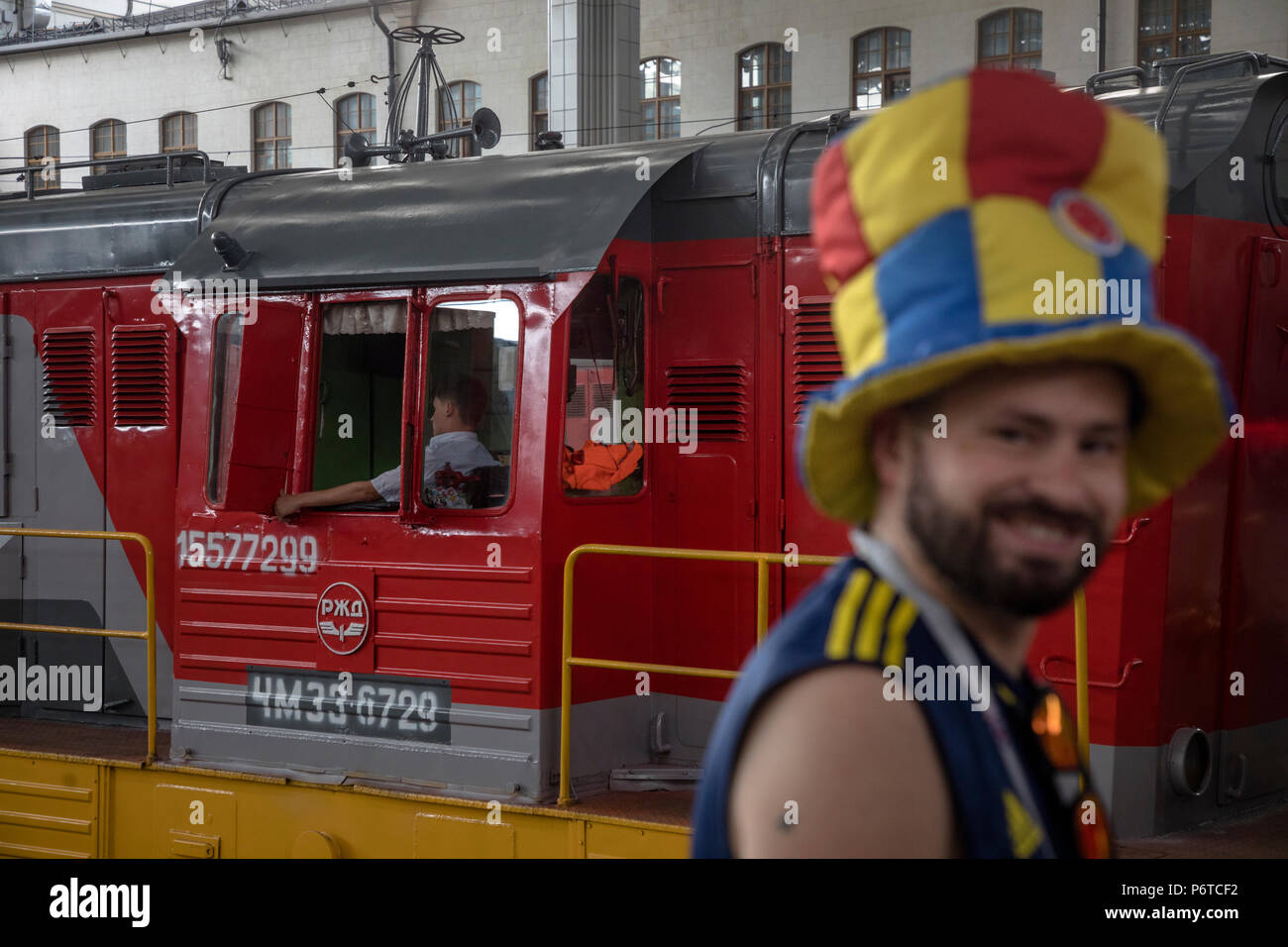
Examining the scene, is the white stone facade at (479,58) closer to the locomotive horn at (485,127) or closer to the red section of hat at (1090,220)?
the locomotive horn at (485,127)

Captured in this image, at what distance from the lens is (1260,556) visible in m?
5.32

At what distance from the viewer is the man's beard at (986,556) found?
109 centimetres

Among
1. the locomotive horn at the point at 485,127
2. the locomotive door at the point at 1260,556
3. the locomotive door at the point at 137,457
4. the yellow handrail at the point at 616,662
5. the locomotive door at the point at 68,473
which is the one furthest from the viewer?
the locomotive horn at the point at 485,127

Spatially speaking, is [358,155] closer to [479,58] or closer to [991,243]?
[991,243]

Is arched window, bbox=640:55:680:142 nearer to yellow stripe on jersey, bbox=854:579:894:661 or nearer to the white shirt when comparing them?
the white shirt

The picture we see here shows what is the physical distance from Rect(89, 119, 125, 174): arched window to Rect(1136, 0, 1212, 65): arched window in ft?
73.2

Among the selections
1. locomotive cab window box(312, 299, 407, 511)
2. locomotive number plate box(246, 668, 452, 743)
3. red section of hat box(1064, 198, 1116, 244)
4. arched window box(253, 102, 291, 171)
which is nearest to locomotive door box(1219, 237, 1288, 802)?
locomotive number plate box(246, 668, 452, 743)

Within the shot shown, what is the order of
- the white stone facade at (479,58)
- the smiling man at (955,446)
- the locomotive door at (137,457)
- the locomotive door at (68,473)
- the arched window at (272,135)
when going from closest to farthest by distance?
the smiling man at (955,446) < the locomotive door at (137,457) < the locomotive door at (68,473) < the white stone facade at (479,58) < the arched window at (272,135)

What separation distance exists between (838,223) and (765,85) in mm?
25448

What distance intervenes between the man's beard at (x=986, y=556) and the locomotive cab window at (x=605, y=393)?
168 inches

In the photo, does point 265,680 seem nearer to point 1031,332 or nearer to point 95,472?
point 95,472

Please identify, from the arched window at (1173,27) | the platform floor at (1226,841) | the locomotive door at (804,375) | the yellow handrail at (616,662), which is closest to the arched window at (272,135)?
the arched window at (1173,27)

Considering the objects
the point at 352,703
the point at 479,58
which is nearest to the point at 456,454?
the point at 352,703

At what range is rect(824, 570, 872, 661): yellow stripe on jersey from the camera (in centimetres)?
106
